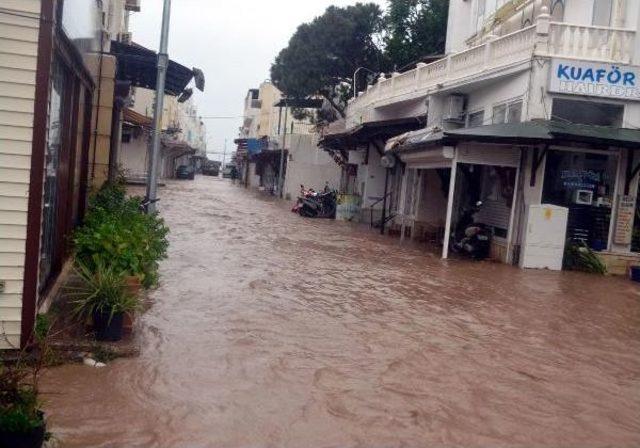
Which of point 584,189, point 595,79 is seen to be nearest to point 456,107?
point 595,79

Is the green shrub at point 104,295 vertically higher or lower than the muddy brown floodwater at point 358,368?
higher

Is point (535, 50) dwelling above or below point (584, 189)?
above

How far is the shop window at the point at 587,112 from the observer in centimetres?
1556

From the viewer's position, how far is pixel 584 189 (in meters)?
15.7

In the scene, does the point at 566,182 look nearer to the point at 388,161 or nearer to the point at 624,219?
the point at 624,219

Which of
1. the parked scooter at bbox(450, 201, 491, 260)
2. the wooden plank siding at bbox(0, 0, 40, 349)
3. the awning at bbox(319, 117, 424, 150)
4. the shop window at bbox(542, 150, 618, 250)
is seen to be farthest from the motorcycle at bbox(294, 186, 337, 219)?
the wooden plank siding at bbox(0, 0, 40, 349)

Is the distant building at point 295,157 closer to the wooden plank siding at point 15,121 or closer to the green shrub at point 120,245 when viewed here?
the green shrub at point 120,245

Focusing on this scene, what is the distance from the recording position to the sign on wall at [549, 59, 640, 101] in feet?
49.3

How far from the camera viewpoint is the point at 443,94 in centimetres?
2012

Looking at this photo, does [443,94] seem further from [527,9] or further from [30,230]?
[30,230]

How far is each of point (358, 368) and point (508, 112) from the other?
11.7 metres

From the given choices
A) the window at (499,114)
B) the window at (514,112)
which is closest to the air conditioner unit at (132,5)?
the window at (499,114)

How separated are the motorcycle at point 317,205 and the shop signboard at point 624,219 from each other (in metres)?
13.9

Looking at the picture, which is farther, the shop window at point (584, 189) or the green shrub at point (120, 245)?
the shop window at point (584, 189)
